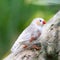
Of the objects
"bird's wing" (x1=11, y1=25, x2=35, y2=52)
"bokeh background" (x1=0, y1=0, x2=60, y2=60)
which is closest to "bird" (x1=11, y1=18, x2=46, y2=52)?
"bird's wing" (x1=11, y1=25, x2=35, y2=52)

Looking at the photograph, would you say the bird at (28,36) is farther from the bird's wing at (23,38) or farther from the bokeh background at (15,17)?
the bokeh background at (15,17)

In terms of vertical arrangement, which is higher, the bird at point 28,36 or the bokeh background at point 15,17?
the bokeh background at point 15,17

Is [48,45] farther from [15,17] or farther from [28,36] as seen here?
[15,17]

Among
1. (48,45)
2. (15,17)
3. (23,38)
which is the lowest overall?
(48,45)

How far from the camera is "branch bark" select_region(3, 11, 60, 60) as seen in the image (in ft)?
5.50

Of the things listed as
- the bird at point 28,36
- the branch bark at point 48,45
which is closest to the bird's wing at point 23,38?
the bird at point 28,36

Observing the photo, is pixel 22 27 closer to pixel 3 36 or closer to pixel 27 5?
pixel 27 5

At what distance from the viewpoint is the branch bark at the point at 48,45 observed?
168 cm

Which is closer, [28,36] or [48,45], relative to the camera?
[48,45]

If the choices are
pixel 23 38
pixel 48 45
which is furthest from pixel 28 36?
pixel 48 45

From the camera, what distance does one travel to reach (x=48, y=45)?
171 centimetres

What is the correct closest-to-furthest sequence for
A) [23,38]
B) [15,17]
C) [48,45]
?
[48,45]
[23,38]
[15,17]

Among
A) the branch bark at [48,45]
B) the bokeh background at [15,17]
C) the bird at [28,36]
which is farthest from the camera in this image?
the bokeh background at [15,17]

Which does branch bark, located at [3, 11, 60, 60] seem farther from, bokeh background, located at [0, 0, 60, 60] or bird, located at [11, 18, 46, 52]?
bokeh background, located at [0, 0, 60, 60]
